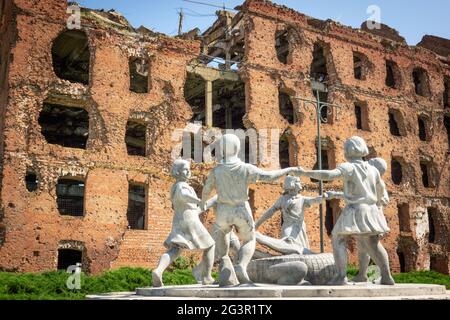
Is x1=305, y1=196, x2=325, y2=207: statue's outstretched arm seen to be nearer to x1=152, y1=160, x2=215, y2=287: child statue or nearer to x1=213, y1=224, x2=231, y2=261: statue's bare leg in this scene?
x1=152, y1=160, x2=215, y2=287: child statue

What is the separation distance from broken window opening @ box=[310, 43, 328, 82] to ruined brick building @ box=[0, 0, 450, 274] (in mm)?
83

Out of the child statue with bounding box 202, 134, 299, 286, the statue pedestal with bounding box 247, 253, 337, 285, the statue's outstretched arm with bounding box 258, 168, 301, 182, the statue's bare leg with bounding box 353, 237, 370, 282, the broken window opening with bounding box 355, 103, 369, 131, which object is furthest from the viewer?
the broken window opening with bounding box 355, 103, 369, 131

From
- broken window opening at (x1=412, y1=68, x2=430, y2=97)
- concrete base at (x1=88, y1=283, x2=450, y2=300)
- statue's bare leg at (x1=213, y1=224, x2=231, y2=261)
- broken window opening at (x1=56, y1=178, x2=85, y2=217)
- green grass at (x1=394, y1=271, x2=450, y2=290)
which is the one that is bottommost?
green grass at (x1=394, y1=271, x2=450, y2=290)

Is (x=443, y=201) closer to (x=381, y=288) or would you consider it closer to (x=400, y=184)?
(x=400, y=184)

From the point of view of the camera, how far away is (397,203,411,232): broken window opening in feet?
83.5

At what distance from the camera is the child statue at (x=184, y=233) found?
746 centimetres

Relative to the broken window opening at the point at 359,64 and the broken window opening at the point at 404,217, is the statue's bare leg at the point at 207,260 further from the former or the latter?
the broken window opening at the point at 359,64

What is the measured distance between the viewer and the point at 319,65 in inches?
1121

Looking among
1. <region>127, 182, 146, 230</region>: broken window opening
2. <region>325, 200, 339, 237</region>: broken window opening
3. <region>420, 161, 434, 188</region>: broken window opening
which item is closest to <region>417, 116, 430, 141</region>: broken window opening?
<region>420, 161, 434, 188</region>: broken window opening

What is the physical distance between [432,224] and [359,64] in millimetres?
9676

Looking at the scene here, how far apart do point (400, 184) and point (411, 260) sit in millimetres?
3844

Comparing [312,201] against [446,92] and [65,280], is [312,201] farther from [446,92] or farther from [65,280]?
[446,92]

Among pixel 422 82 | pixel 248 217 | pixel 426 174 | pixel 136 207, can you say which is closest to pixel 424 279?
pixel 248 217

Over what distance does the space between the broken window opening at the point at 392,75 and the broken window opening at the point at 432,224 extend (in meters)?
6.98
